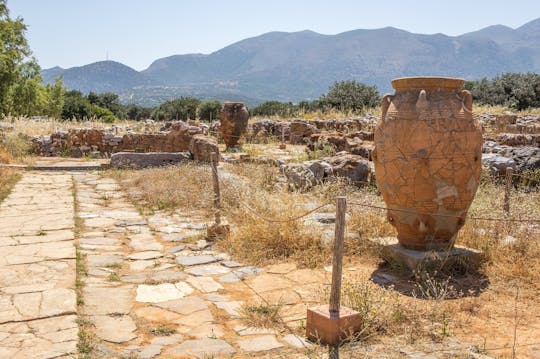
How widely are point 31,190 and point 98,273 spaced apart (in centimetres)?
507

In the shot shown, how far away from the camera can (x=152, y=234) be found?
594cm

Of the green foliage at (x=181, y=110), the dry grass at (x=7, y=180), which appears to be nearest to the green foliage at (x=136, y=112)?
the green foliage at (x=181, y=110)

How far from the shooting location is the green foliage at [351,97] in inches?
1002

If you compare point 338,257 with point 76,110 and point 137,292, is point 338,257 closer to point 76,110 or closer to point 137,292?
point 137,292

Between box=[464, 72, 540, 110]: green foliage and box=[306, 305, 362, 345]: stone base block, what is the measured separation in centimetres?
2298

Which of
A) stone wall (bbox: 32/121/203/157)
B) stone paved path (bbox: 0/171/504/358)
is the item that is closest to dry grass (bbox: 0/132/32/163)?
stone wall (bbox: 32/121/203/157)

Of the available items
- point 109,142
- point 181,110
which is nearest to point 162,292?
point 109,142

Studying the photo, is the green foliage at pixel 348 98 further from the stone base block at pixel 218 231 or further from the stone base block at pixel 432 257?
the stone base block at pixel 432 257

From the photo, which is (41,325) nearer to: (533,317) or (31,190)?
(533,317)

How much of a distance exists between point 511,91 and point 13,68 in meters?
25.5

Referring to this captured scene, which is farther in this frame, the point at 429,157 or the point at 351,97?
the point at 351,97

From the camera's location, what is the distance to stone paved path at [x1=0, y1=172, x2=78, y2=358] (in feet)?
9.78

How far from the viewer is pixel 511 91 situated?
2575cm

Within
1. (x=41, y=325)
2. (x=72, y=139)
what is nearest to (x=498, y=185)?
(x=41, y=325)
